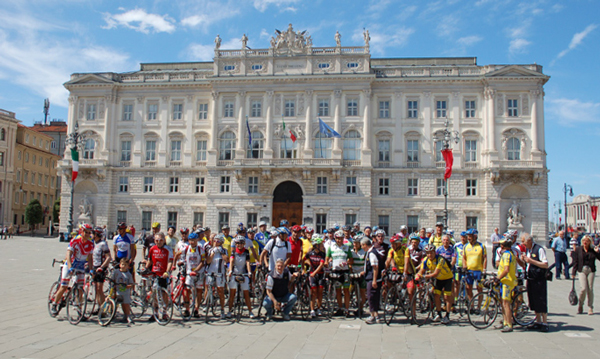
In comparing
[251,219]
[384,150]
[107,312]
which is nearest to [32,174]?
[251,219]

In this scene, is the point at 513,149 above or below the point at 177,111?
below

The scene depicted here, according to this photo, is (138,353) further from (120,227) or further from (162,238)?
(120,227)

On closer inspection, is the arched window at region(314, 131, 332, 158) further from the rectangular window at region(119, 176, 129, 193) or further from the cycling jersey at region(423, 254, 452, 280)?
the cycling jersey at region(423, 254, 452, 280)

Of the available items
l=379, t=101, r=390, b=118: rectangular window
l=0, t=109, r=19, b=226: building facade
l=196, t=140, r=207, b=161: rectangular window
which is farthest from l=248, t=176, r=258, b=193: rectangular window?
l=0, t=109, r=19, b=226: building facade

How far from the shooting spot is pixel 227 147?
46281 mm

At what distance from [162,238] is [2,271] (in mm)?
12549

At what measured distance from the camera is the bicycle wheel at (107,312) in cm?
1153

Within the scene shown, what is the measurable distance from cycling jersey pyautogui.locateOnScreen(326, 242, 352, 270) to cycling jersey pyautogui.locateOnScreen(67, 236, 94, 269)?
639cm

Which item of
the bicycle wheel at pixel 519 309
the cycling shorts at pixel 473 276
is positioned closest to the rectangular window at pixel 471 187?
the cycling shorts at pixel 473 276

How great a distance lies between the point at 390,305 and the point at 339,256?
1875 mm

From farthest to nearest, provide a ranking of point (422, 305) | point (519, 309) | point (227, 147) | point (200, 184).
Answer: point (200, 184)
point (227, 147)
point (422, 305)
point (519, 309)

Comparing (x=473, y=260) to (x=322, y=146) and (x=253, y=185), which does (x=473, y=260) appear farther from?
(x=253, y=185)

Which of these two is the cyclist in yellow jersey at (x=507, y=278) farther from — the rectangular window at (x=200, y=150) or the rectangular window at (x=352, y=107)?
the rectangular window at (x=200, y=150)

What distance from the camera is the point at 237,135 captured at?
4594cm
